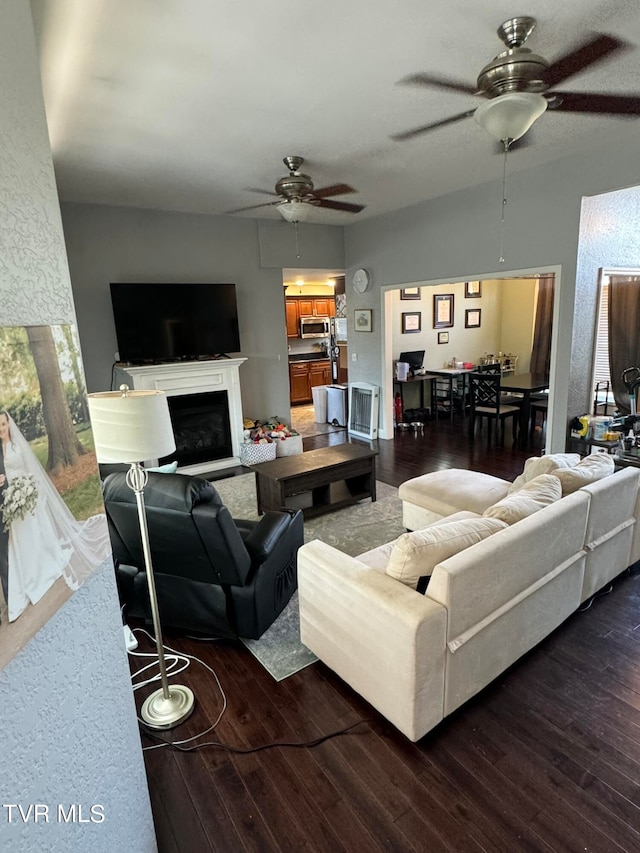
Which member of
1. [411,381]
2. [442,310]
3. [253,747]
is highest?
[442,310]

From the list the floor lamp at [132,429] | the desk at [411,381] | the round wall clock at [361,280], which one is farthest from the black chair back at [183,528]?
the desk at [411,381]

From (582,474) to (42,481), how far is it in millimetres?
2851

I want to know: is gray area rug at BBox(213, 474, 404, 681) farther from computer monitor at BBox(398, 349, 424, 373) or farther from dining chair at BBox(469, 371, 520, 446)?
computer monitor at BBox(398, 349, 424, 373)

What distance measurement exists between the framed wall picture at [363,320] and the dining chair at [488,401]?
1.70 m

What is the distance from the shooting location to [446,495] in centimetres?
344

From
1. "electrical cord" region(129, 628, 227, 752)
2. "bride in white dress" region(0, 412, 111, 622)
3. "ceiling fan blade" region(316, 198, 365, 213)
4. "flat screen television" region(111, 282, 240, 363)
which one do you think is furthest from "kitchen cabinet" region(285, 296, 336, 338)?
"bride in white dress" region(0, 412, 111, 622)

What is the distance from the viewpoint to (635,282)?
4.70m

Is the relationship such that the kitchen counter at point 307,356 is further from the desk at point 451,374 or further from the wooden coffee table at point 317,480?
the wooden coffee table at point 317,480

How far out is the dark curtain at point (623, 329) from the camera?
15.3 ft

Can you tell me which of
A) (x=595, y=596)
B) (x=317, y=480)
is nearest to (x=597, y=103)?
(x=595, y=596)

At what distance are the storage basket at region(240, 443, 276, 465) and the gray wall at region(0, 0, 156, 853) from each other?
453 cm

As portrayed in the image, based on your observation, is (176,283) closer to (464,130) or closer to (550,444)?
(464,130)

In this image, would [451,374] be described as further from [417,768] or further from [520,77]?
[417,768]

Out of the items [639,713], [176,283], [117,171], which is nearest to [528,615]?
[639,713]
